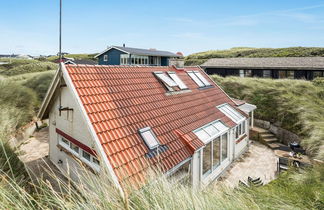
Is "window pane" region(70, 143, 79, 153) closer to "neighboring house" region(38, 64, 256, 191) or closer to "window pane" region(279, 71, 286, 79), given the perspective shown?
"neighboring house" region(38, 64, 256, 191)

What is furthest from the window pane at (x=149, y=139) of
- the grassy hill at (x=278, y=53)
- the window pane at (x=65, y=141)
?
the grassy hill at (x=278, y=53)

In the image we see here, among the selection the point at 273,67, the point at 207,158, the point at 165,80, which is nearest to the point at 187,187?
the point at 207,158

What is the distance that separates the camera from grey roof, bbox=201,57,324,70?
2773 centimetres

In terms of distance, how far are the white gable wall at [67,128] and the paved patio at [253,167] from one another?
675 cm

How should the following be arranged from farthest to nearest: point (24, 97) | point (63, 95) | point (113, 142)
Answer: point (24, 97) → point (63, 95) → point (113, 142)

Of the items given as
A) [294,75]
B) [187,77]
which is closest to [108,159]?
[187,77]

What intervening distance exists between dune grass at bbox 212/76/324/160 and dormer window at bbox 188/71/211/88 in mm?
6702

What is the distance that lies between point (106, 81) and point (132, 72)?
6.84 feet

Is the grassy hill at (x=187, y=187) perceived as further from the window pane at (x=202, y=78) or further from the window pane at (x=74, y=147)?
the window pane at (x=202, y=78)

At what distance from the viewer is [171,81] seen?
11.6m

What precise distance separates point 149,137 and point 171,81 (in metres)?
5.06

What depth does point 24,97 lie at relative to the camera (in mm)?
12930

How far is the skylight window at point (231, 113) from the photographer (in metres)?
12.3

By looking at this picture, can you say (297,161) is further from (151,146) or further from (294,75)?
(294,75)
